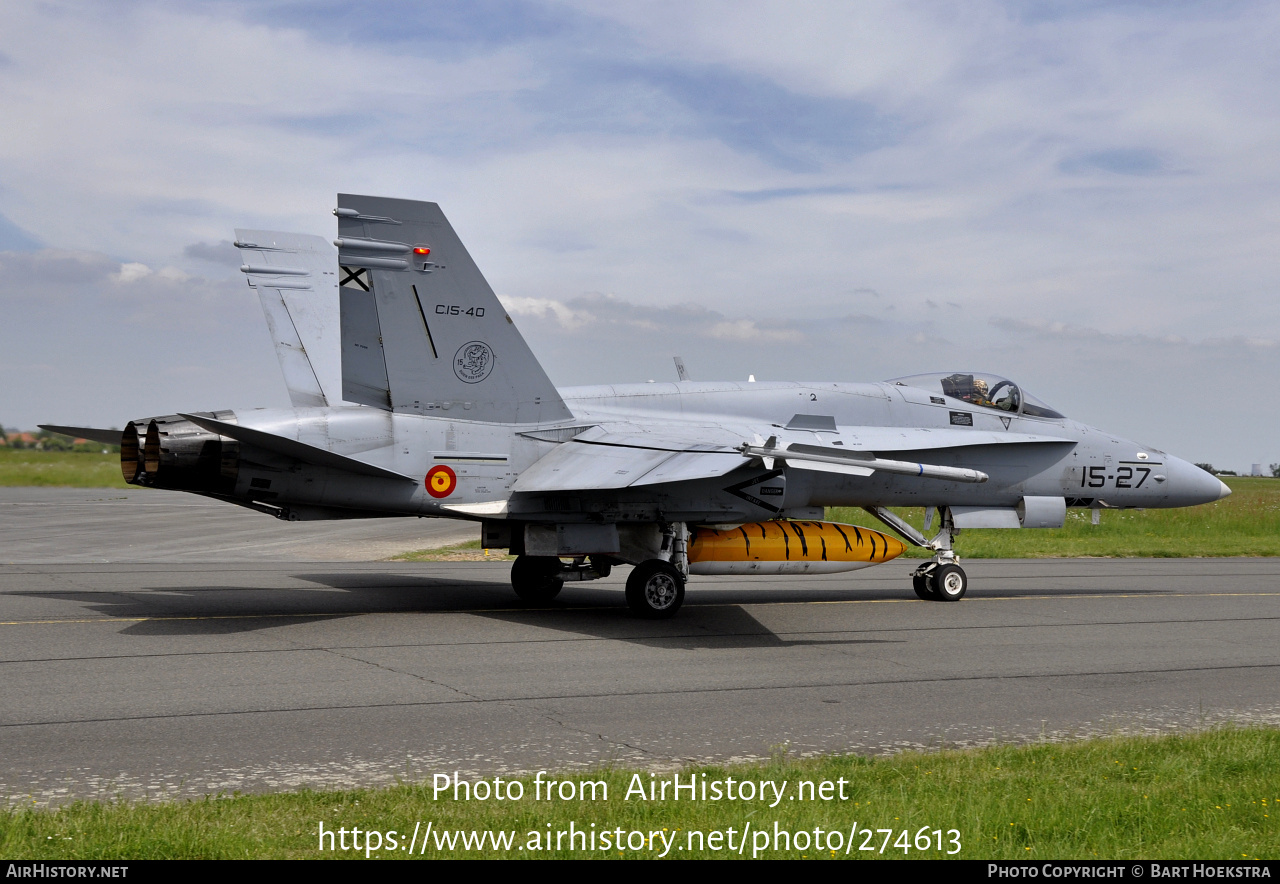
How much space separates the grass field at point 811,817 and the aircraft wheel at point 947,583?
31.3 ft

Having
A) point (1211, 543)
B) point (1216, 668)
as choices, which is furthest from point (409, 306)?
point (1211, 543)

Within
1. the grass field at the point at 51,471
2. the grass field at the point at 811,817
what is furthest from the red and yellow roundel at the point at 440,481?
the grass field at the point at 51,471

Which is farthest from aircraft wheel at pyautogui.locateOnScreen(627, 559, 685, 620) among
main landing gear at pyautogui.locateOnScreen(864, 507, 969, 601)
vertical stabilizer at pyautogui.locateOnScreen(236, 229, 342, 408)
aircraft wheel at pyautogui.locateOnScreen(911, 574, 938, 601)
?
vertical stabilizer at pyautogui.locateOnScreen(236, 229, 342, 408)

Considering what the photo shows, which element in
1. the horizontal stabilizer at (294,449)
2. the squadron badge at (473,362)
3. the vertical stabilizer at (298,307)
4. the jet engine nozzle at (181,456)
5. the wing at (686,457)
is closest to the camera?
the horizontal stabilizer at (294,449)

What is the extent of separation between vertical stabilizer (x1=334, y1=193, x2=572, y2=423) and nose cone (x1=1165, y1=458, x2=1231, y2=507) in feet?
33.6

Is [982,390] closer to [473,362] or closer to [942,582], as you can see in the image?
[942,582]

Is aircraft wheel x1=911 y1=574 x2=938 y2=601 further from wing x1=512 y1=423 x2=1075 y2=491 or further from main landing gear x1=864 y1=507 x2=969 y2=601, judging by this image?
wing x1=512 y1=423 x2=1075 y2=491

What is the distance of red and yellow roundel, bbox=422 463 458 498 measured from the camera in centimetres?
1259

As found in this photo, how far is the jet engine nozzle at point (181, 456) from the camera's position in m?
11.4

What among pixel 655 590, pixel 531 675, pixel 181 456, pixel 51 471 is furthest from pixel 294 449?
pixel 51 471

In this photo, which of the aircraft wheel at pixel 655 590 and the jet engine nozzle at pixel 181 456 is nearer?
the jet engine nozzle at pixel 181 456

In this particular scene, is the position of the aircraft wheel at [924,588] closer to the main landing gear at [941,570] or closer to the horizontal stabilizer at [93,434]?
the main landing gear at [941,570]

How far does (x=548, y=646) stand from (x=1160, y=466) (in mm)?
10683
